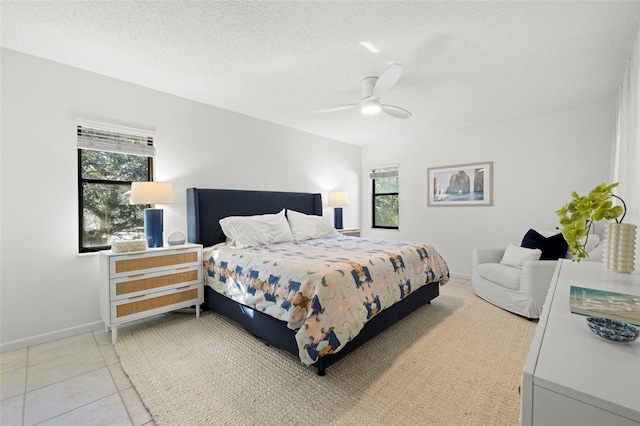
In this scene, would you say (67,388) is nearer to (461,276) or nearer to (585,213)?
(585,213)

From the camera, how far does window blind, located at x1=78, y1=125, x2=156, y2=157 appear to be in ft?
9.06

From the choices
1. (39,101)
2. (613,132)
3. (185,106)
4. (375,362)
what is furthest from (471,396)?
(39,101)

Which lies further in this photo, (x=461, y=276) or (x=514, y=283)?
(x=461, y=276)

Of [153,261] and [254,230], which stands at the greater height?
[254,230]

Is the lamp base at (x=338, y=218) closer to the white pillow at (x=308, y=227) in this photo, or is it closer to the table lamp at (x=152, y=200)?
the white pillow at (x=308, y=227)

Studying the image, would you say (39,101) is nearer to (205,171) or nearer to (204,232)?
(205,171)

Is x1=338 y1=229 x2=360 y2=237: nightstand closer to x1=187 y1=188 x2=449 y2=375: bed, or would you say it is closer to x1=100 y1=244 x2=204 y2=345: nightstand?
x1=187 y1=188 x2=449 y2=375: bed

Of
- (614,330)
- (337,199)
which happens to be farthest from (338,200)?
(614,330)

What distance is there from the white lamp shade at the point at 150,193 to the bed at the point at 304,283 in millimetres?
468

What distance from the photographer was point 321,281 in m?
1.98

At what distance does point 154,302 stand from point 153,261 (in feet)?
1.32

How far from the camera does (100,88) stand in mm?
2828

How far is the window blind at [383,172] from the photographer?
5.47 metres

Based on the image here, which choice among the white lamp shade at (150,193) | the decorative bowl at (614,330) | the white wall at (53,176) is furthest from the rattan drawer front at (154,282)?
the decorative bowl at (614,330)
